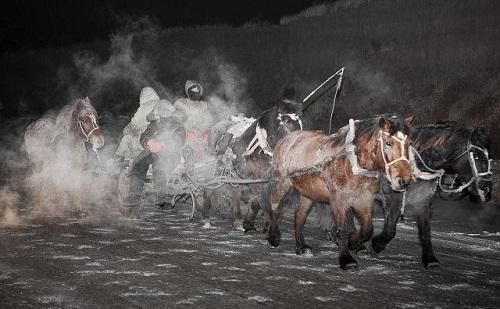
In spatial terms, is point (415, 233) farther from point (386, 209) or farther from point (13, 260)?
point (13, 260)

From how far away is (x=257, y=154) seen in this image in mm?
8508

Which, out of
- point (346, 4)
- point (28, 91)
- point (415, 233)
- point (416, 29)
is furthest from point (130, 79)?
point (415, 233)

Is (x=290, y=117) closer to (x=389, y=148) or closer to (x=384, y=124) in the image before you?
(x=384, y=124)

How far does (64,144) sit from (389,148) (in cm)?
774

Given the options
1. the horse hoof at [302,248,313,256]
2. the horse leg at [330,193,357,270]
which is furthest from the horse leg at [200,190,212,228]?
the horse leg at [330,193,357,270]

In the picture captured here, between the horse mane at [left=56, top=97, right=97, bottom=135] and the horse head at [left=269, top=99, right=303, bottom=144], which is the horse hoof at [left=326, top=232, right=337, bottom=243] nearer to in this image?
the horse head at [left=269, top=99, right=303, bottom=144]

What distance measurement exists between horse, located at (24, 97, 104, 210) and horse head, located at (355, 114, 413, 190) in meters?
6.33

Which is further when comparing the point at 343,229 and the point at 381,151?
the point at 343,229

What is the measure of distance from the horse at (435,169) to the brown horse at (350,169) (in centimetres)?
69

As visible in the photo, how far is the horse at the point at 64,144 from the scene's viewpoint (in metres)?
10.2

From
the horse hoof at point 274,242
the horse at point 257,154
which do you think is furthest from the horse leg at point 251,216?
the horse hoof at point 274,242

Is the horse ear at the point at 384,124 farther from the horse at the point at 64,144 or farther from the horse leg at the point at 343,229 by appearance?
the horse at the point at 64,144

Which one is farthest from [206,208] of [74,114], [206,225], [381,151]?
[381,151]

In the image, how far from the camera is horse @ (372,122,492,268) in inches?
255
